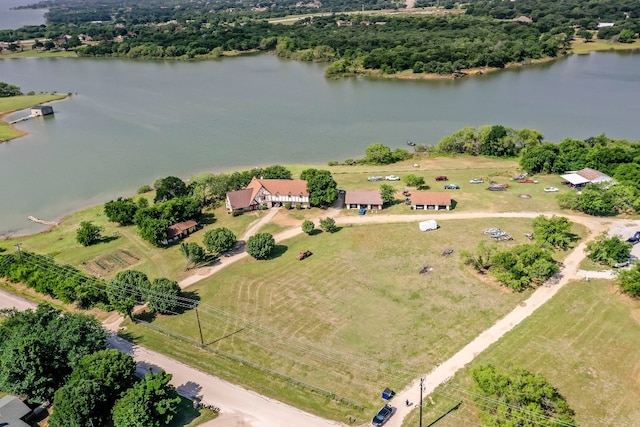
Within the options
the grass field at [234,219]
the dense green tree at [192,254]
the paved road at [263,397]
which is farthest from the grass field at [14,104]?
the dense green tree at [192,254]

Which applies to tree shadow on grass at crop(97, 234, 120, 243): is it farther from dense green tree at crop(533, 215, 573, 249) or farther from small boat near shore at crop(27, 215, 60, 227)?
dense green tree at crop(533, 215, 573, 249)

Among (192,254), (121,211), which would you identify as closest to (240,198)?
(121,211)

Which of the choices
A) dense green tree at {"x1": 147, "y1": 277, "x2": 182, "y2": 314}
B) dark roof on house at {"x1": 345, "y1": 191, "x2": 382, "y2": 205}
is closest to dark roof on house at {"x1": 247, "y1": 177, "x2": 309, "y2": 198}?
dark roof on house at {"x1": 345, "y1": 191, "x2": 382, "y2": 205}

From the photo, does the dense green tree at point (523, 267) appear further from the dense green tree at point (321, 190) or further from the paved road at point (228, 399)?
the dense green tree at point (321, 190)

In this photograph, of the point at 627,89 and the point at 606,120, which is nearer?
the point at 606,120

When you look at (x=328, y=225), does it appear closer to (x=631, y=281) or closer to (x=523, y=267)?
(x=523, y=267)

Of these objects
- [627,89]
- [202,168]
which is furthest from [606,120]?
[202,168]

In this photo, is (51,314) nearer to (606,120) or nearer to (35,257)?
(35,257)
